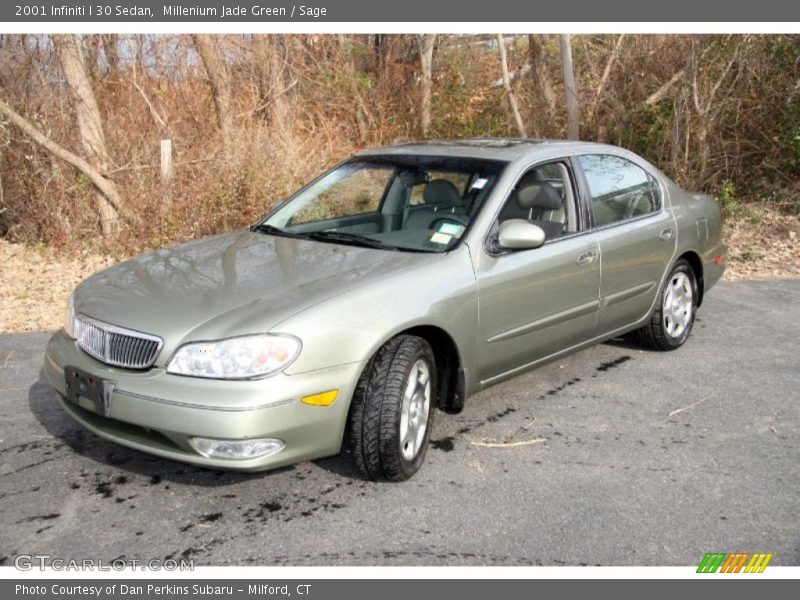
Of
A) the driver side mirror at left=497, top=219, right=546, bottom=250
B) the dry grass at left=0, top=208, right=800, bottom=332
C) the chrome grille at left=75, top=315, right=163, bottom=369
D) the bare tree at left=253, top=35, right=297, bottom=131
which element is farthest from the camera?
the bare tree at left=253, top=35, right=297, bottom=131

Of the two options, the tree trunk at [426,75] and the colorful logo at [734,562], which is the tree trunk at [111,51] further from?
the colorful logo at [734,562]

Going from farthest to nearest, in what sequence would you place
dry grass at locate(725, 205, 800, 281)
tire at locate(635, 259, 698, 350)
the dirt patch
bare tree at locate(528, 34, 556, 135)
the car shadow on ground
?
bare tree at locate(528, 34, 556, 135) < dry grass at locate(725, 205, 800, 281) < the dirt patch < tire at locate(635, 259, 698, 350) < the car shadow on ground

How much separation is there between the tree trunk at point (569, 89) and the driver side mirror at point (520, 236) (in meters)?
7.84

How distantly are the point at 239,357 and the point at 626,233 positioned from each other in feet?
9.56

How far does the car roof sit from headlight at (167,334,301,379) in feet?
6.60

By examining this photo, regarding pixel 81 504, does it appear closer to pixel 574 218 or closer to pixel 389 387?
pixel 389 387

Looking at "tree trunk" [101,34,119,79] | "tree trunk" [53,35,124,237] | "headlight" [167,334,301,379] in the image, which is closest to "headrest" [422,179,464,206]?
"headlight" [167,334,301,379]

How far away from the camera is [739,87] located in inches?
457

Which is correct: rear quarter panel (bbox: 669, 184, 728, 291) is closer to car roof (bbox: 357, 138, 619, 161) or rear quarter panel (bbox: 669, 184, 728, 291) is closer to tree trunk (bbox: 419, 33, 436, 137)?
car roof (bbox: 357, 138, 619, 161)

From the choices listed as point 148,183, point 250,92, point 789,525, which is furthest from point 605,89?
point 789,525

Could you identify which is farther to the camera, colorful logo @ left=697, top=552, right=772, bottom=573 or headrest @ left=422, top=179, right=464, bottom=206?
headrest @ left=422, top=179, right=464, bottom=206

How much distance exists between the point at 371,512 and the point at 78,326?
1.63m

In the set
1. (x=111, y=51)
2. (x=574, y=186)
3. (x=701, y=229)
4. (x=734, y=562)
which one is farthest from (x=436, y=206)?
(x=111, y=51)

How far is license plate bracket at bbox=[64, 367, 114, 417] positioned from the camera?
12.1 ft
